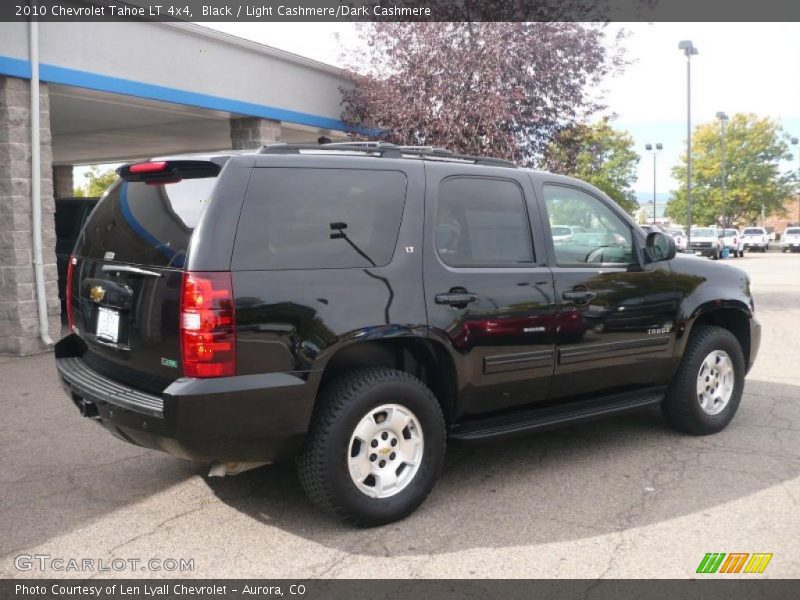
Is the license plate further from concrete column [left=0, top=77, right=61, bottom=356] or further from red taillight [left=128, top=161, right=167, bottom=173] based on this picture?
concrete column [left=0, top=77, right=61, bottom=356]

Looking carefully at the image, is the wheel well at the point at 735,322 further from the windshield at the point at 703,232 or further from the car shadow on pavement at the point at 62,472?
the windshield at the point at 703,232

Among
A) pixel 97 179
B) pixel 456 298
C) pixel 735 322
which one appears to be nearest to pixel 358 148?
pixel 456 298

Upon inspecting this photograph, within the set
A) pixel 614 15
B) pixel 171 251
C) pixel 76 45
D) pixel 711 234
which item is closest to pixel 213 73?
pixel 76 45

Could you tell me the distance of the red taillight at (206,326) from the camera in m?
3.44

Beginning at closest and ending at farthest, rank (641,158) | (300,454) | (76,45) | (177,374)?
(177,374) → (300,454) → (76,45) → (641,158)

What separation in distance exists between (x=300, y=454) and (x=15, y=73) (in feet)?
22.2

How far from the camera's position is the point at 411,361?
4262mm

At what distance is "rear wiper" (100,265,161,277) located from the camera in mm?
3656

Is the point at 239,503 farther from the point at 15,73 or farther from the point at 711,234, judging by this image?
the point at 711,234

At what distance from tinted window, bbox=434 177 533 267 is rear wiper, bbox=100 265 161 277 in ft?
4.94

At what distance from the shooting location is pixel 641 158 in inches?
2302

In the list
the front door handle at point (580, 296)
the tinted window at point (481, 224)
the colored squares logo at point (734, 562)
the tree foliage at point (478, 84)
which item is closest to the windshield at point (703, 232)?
the tree foliage at point (478, 84)

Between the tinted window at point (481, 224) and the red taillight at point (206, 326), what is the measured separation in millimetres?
1301

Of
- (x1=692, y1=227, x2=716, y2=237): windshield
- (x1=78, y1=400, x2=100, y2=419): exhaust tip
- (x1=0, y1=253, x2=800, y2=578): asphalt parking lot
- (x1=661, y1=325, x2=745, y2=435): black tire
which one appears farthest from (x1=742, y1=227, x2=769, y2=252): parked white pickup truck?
(x1=78, y1=400, x2=100, y2=419): exhaust tip
